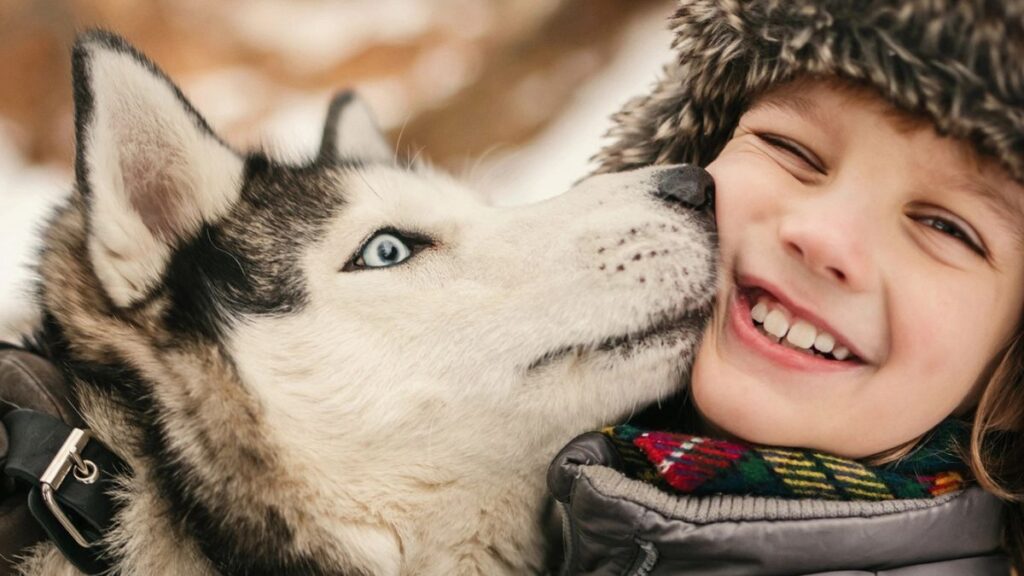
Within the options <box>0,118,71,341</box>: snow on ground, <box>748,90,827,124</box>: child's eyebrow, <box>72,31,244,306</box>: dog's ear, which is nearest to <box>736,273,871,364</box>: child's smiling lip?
<box>748,90,827,124</box>: child's eyebrow

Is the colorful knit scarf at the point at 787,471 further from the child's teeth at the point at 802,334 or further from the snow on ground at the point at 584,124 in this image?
the snow on ground at the point at 584,124

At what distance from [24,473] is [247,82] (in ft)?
6.31

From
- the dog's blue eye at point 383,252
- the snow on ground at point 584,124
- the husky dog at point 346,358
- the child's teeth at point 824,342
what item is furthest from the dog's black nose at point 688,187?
the snow on ground at point 584,124

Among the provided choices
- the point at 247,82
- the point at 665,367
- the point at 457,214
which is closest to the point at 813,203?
the point at 665,367

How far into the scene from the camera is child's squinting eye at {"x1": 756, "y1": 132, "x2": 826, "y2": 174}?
1.05 metres

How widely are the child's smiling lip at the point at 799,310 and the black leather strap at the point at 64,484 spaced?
0.89 m

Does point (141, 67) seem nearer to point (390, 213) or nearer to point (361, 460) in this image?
point (390, 213)

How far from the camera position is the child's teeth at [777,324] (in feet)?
3.40

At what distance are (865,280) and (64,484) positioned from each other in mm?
1036

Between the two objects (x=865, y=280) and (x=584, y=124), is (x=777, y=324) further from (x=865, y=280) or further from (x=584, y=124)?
(x=584, y=124)

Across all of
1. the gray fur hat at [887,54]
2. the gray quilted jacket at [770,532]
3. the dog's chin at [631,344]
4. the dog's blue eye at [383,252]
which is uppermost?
the gray fur hat at [887,54]

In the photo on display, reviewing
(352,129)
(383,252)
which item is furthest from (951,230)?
(352,129)

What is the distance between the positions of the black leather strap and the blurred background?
4.93ft

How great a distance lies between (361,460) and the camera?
3.62 ft
